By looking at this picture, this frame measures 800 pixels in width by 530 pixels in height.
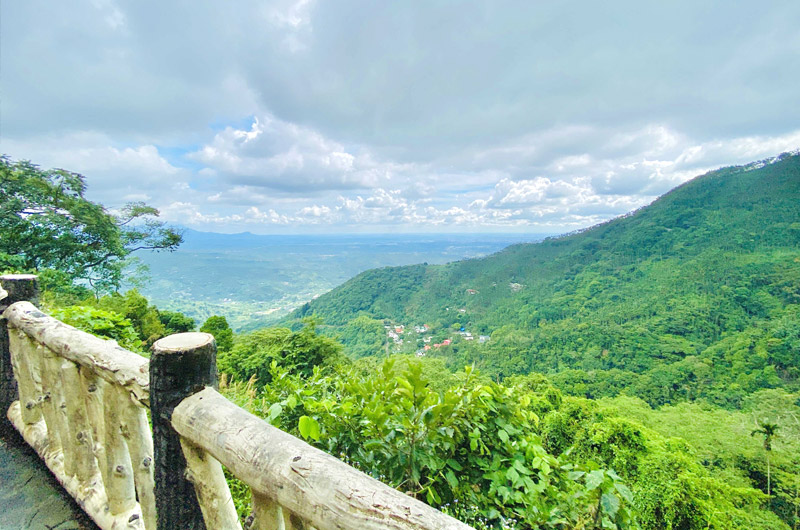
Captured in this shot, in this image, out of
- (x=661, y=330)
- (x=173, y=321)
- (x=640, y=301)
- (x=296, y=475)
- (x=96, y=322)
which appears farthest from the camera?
(x=640, y=301)

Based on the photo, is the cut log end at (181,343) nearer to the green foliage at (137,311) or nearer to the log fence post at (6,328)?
the log fence post at (6,328)

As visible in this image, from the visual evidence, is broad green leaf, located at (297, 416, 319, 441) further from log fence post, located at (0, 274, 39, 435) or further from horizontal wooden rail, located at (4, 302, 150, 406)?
log fence post, located at (0, 274, 39, 435)

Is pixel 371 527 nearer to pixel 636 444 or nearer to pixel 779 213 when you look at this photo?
pixel 636 444

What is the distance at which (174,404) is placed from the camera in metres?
1.28

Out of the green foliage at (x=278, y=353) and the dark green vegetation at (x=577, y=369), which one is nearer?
the dark green vegetation at (x=577, y=369)

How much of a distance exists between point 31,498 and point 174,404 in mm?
1900

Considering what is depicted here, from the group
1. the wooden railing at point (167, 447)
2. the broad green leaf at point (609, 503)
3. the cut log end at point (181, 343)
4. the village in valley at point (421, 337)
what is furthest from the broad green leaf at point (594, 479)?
the village in valley at point (421, 337)

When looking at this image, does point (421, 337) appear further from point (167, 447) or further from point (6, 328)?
point (167, 447)

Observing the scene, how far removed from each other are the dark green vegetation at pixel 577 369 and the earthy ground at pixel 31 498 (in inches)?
36.7

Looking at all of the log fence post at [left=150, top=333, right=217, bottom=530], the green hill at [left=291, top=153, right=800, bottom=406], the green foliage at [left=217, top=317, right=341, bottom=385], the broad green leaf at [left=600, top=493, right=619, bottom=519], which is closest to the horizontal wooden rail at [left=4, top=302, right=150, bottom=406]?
the log fence post at [left=150, top=333, right=217, bottom=530]

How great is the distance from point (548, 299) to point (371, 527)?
9088 centimetres

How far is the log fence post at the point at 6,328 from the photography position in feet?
8.43

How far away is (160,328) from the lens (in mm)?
11523

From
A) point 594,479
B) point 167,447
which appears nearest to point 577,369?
point 594,479
